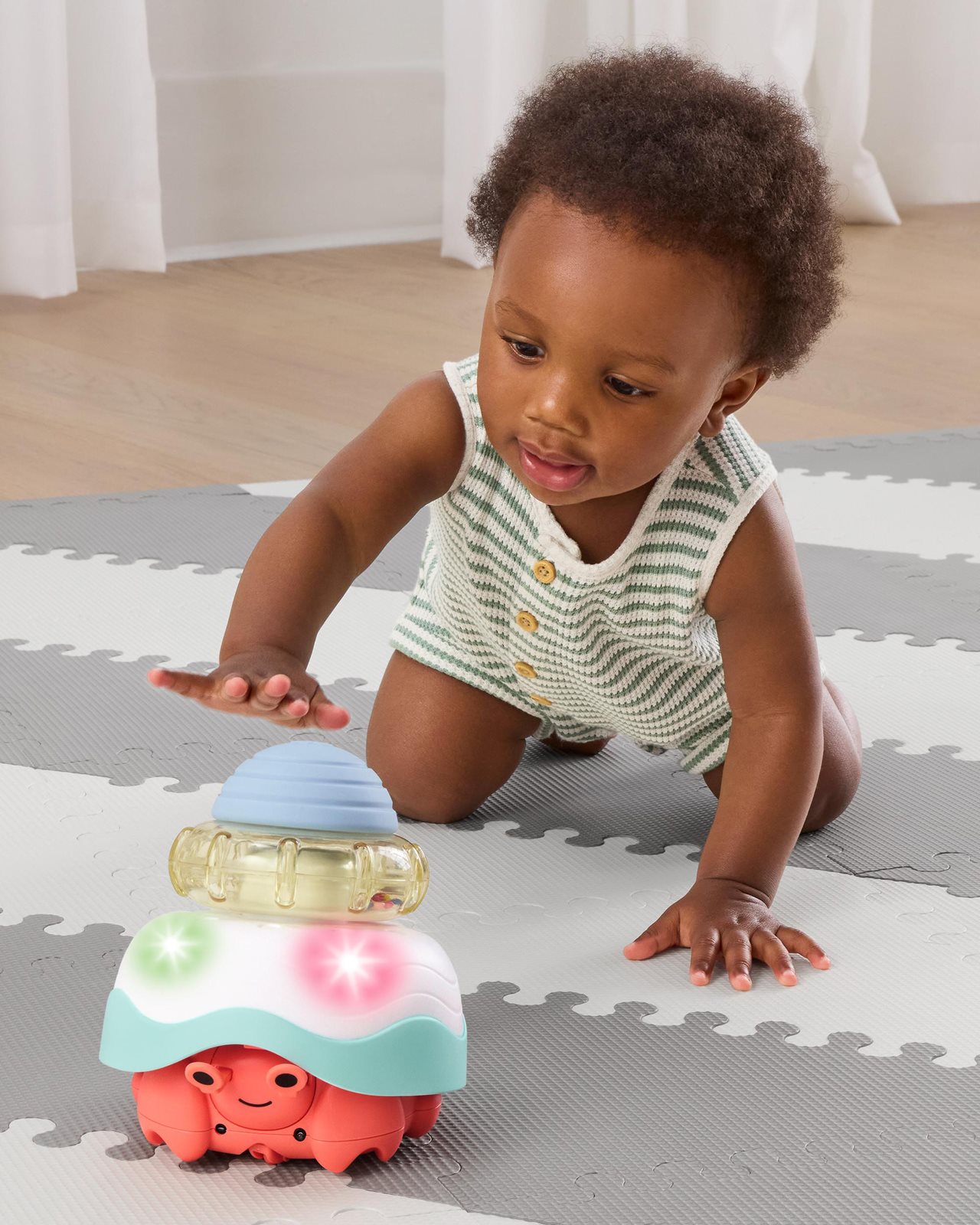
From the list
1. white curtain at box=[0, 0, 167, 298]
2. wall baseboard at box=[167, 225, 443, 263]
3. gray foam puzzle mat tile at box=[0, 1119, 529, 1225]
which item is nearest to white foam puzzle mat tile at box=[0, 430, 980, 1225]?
gray foam puzzle mat tile at box=[0, 1119, 529, 1225]

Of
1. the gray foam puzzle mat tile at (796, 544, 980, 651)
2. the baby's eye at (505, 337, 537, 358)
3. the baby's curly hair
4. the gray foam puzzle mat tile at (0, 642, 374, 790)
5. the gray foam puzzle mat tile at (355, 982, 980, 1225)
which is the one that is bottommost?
the gray foam puzzle mat tile at (796, 544, 980, 651)

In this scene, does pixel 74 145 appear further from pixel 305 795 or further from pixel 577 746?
pixel 305 795

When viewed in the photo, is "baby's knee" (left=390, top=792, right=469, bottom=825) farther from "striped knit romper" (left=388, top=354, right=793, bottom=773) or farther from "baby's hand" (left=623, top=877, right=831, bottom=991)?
"baby's hand" (left=623, top=877, right=831, bottom=991)

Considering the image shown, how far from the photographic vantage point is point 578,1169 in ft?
2.06

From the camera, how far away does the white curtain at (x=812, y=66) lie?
8.11 ft

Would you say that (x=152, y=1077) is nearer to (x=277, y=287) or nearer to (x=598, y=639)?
(x=598, y=639)

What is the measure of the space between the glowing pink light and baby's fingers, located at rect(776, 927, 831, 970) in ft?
0.86

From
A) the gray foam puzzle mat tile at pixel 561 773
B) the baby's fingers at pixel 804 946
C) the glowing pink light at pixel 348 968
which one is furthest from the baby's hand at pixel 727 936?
the glowing pink light at pixel 348 968

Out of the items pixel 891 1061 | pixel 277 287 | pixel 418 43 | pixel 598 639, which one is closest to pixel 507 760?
pixel 598 639

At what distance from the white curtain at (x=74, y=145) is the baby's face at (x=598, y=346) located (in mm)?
1555

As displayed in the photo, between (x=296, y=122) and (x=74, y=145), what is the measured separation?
16.9 inches

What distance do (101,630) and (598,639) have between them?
0.45 meters

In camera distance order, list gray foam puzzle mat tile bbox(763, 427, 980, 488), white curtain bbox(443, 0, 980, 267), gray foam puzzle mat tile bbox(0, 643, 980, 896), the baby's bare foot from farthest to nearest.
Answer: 1. white curtain bbox(443, 0, 980, 267)
2. gray foam puzzle mat tile bbox(763, 427, 980, 488)
3. the baby's bare foot
4. gray foam puzzle mat tile bbox(0, 643, 980, 896)

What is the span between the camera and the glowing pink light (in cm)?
60
